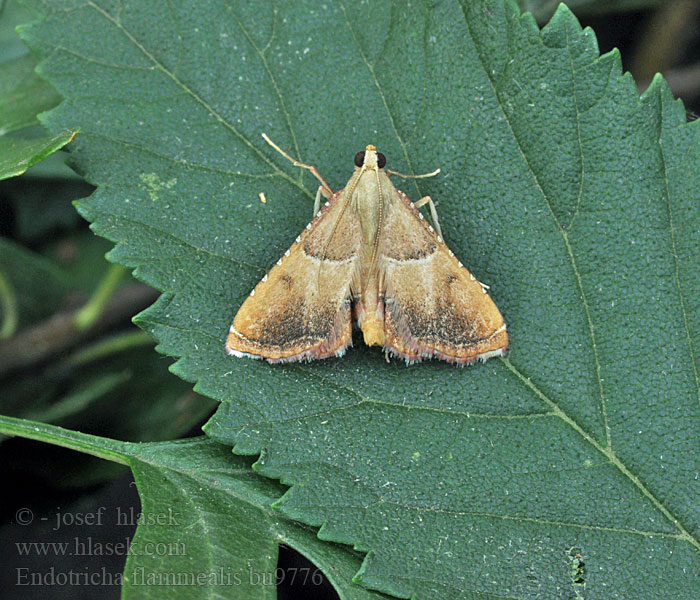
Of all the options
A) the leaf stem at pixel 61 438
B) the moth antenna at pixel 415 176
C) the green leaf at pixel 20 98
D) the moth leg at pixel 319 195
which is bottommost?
the leaf stem at pixel 61 438

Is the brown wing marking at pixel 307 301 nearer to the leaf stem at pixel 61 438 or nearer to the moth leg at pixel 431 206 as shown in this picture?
the moth leg at pixel 431 206

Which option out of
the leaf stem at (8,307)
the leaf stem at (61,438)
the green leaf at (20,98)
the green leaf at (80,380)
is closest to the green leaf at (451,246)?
the green leaf at (20,98)

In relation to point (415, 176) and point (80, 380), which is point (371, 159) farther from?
point (80, 380)

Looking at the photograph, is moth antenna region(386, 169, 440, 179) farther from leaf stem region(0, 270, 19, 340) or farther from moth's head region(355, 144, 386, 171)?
leaf stem region(0, 270, 19, 340)

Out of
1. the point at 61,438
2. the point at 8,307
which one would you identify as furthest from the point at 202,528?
the point at 8,307

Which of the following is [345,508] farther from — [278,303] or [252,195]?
[252,195]

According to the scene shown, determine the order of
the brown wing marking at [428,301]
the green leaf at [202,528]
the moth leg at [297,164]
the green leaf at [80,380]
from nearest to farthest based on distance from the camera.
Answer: the green leaf at [202,528] → the brown wing marking at [428,301] → the moth leg at [297,164] → the green leaf at [80,380]
